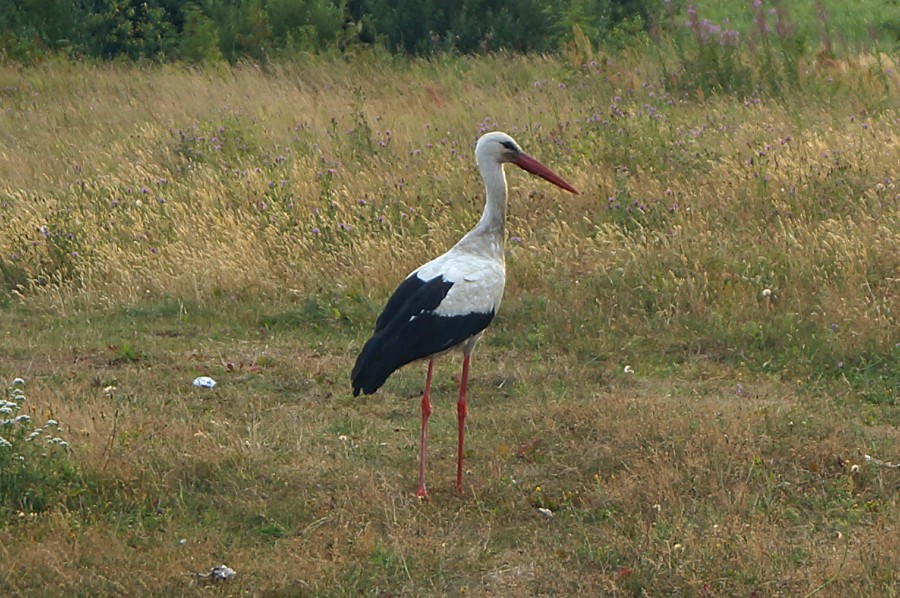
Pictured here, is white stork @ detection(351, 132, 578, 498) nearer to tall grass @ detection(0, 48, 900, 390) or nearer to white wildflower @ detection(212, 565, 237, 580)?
white wildflower @ detection(212, 565, 237, 580)

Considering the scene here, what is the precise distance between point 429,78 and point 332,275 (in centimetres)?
691

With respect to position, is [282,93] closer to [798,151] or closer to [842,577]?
[798,151]

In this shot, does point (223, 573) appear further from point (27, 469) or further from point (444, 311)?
point (444, 311)

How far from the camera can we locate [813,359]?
7.74m

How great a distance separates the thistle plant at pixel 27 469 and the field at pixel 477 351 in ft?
0.05

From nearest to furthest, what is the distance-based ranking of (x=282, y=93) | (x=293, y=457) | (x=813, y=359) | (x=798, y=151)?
(x=293, y=457), (x=813, y=359), (x=798, y=151), (x=282, y=93)

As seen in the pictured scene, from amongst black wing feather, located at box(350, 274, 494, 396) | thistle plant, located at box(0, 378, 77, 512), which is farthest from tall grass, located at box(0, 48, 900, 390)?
thistle plant, located at box(0, 378, 77, 512)

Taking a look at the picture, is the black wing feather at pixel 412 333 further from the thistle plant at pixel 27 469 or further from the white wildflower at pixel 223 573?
the thistle plant at pixel 27 469

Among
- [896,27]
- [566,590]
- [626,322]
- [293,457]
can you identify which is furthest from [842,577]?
[896,27]

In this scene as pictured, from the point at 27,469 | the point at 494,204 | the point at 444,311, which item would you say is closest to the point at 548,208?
the point at 494,204

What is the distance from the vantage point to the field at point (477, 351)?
17.6ft

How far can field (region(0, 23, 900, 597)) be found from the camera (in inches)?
211

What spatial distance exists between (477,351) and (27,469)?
3339 mm

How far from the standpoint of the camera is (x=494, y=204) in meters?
6.79
